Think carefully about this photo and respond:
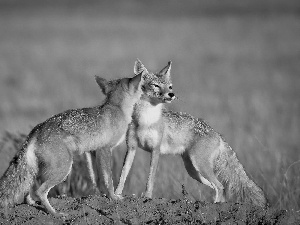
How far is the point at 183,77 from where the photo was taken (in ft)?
94.1

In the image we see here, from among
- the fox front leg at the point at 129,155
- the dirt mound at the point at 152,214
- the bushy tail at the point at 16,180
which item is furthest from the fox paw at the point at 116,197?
the bushy tail at the point at 16,180

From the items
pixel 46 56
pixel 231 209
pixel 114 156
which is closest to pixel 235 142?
pixel 114 156

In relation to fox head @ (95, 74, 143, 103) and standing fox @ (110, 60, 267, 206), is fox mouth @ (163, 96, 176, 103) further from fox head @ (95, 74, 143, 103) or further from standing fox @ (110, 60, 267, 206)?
fox head @ (95, 74, 143, 103)

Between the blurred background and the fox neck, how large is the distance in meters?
1.04

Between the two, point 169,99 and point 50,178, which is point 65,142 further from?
point 169,99

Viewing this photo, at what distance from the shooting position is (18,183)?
873 cm

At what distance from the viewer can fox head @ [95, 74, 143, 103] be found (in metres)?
10.3

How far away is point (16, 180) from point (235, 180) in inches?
131

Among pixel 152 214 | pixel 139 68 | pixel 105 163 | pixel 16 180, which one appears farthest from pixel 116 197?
pixel 139 68

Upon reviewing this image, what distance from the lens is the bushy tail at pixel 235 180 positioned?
395 inches

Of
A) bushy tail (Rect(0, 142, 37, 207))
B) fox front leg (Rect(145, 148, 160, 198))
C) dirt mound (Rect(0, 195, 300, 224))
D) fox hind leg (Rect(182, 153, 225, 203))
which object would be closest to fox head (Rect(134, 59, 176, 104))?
fox front leg (Rect(145, 148, 160, 198))

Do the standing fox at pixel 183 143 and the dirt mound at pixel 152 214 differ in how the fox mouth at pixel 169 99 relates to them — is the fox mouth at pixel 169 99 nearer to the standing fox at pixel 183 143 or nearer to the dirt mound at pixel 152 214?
the standing fox at pixel 183 143

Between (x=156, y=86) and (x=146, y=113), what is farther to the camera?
(x=156, y=86)

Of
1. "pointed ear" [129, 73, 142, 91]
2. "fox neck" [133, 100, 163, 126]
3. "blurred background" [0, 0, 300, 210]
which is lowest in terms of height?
"fox neck" [133, 100, 163, 126]
